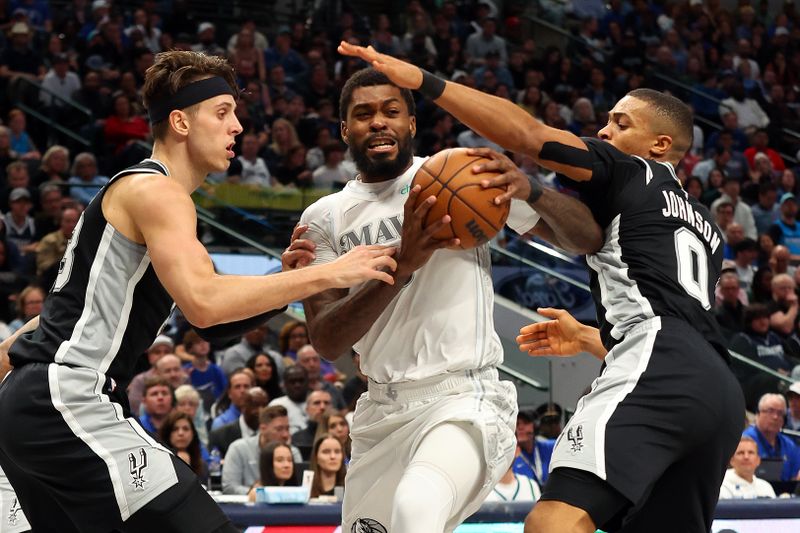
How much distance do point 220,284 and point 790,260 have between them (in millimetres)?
10835

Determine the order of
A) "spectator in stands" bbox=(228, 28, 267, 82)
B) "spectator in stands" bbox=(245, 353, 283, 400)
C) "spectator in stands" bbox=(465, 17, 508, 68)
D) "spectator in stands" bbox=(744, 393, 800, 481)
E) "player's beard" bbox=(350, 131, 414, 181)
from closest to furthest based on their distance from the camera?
"player's beard" bbox=(350, 131, 414, 181), "spectator in stands" bbox=(744, 393, 800, 481), "spectator in stands" bbox=(245, 353, 283, 400), "spectator in stands" bbox=(228, 28, 267, 82), "spectator in stands" bbox=(465, 17, 508, 68)

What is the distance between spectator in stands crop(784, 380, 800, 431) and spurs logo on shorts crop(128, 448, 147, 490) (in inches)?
269

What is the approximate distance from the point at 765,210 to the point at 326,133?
5.57m

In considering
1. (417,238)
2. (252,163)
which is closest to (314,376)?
(252,163)

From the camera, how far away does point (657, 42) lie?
1823 centimetres

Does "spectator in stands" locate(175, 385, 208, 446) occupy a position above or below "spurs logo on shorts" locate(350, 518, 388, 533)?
below

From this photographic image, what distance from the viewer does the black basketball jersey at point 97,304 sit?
3.54 meters

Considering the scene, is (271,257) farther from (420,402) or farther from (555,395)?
(420,402)

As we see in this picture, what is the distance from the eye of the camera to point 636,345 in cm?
388

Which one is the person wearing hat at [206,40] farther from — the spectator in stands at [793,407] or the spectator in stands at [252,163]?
the spectator in stands at [793,407]

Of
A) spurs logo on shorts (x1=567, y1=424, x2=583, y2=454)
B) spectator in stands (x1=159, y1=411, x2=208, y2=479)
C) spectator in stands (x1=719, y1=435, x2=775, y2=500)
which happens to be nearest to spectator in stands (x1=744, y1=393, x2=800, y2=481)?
spectator in stands (x1=719, y1=435, x2=775, y2=500)

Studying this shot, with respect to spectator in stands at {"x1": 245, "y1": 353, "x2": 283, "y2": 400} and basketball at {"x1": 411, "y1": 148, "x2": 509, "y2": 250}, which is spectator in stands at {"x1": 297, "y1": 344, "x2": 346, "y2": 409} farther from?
basketball at {"x1": 411, "y1": 148, "x2": 509, "y2": 250}

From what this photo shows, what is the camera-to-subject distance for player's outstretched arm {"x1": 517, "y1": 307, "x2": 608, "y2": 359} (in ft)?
15.5

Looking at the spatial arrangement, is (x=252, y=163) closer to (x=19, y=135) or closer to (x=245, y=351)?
(x=19, y=135)
